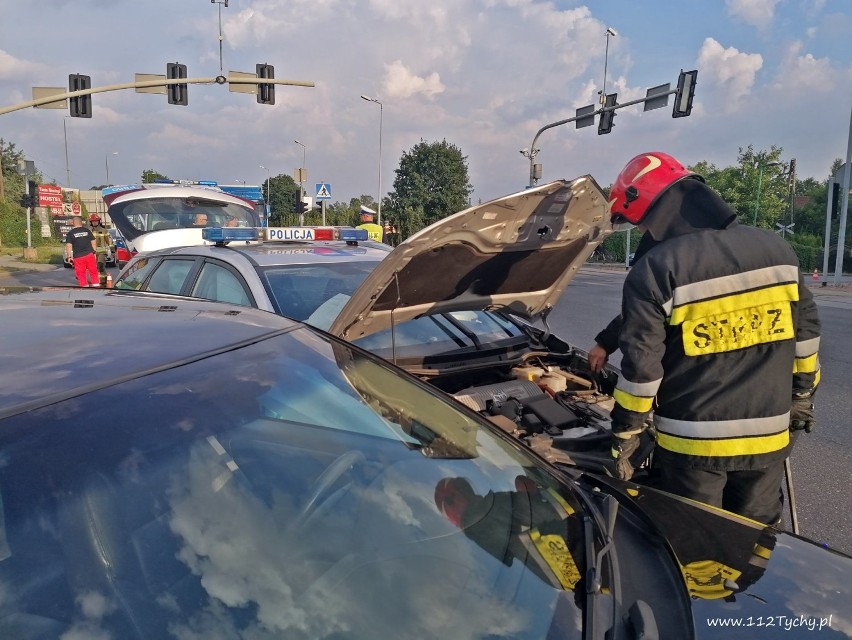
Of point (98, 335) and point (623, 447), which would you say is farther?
point (623, 447)

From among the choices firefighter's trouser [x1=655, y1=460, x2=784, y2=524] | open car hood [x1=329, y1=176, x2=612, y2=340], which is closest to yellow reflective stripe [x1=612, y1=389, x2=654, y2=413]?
firefighter's trouser [x1=655, y1=460, x2=784, y2=524]

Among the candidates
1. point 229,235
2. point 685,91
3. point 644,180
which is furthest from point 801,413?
point 685,91

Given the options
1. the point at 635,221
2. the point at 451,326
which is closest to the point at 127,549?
the point at 635,221

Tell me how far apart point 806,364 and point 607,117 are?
17.6 metres

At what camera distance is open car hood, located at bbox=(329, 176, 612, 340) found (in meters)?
2.78

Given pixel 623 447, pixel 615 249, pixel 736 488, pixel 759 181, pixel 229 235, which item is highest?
pixel 759 181

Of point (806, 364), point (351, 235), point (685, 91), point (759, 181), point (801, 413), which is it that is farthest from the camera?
point (759, 181)

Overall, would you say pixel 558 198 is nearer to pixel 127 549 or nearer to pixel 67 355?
pixel 67 355

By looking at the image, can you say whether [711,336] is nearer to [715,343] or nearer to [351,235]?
[715,343]

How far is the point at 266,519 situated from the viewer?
1.22 metres

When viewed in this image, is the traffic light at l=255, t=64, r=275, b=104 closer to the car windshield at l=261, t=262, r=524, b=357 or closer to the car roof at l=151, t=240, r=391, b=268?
the car roof at l=151, t=240, r=391, b=268

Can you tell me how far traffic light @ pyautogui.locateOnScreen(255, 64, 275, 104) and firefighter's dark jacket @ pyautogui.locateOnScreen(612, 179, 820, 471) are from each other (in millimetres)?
15630

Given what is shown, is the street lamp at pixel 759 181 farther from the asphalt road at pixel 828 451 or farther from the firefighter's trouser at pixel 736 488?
the firefighter's trouser at pixel 736 488

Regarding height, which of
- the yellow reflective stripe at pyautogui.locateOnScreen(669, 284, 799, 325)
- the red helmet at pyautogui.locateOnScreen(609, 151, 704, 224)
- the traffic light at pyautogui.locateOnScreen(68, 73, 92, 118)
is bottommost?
the yellow reflective stripe at pyautogui.locateOnScreen(669, 284, 799, 325)
